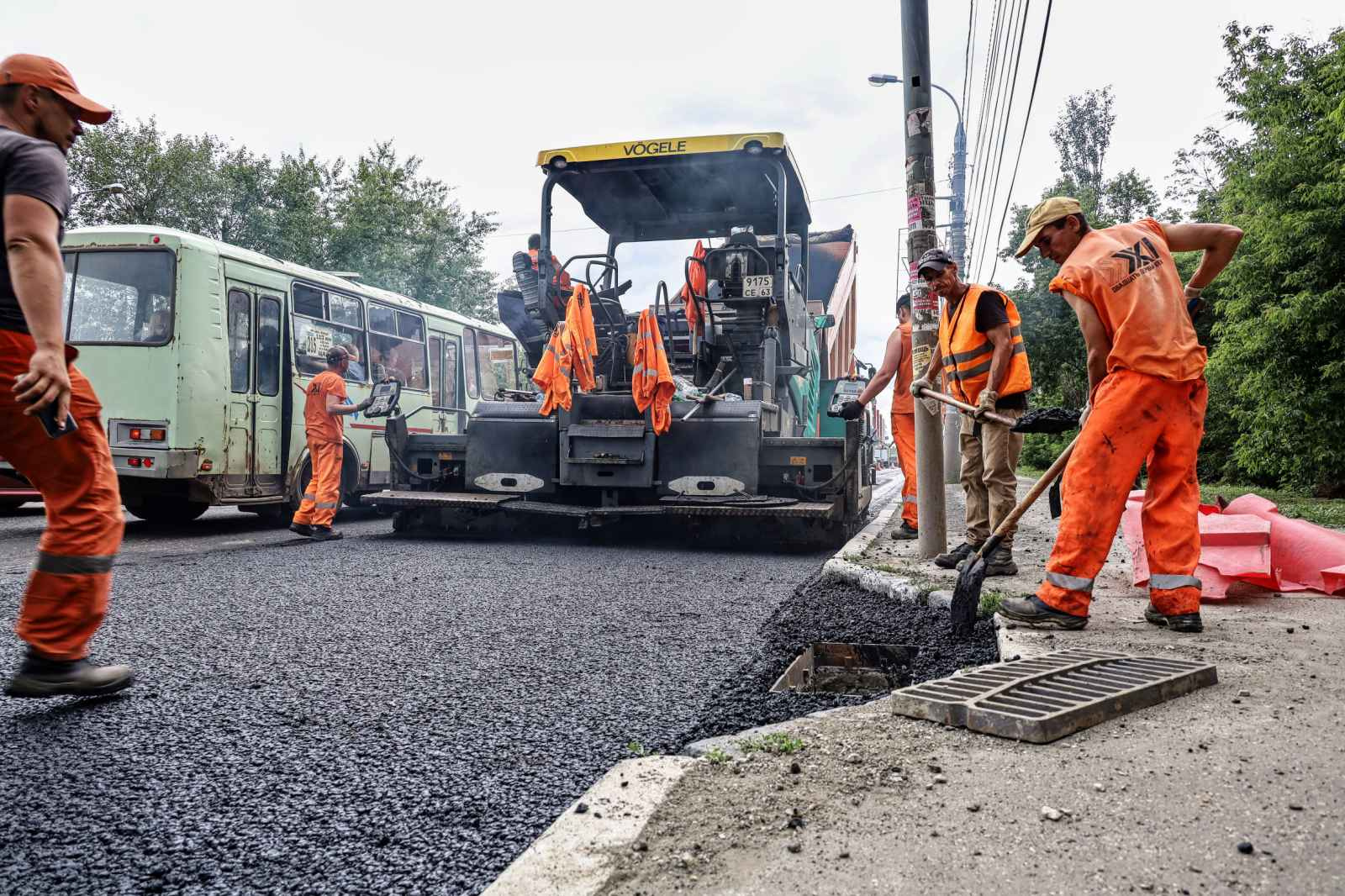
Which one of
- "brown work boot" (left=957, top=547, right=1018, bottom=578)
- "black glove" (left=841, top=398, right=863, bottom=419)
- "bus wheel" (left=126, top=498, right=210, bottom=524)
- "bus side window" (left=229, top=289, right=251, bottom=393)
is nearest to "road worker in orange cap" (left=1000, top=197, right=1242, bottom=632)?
"brown work boot" (left=957, top=547, right=1018, bottom=578)

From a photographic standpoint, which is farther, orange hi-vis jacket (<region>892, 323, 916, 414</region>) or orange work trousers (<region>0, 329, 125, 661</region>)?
orange hi-vis jacket (<region>892, 323, 916, 414</region>)

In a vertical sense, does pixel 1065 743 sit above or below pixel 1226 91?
below

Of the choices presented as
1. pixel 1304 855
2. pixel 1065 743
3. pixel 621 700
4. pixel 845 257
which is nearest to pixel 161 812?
pixel 621 700

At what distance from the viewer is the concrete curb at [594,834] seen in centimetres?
143

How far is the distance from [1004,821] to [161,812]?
1664mm

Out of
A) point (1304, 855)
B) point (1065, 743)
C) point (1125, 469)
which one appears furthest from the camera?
point (1125, 469)

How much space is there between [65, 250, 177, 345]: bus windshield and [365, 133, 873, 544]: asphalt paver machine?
2.40 m

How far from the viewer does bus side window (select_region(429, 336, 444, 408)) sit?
12023mm

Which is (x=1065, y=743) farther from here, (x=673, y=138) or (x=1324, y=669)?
(x=673, y=138)

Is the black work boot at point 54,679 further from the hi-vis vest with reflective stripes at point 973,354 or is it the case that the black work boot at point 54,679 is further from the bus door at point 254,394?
the bus door at point 254,394

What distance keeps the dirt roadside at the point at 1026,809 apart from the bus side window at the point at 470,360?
11.3 meters

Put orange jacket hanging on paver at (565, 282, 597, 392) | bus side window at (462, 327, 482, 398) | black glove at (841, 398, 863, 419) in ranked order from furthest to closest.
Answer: bus side window at (462, 327, 482, 398)
orange jacket hanging on paver at (565, 282, 597, 392)
black glove at (841, 398, 863, 419)

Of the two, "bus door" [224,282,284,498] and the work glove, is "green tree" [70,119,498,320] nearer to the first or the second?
"bus door" [224,282,284,498]

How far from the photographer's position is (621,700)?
2.64 m
